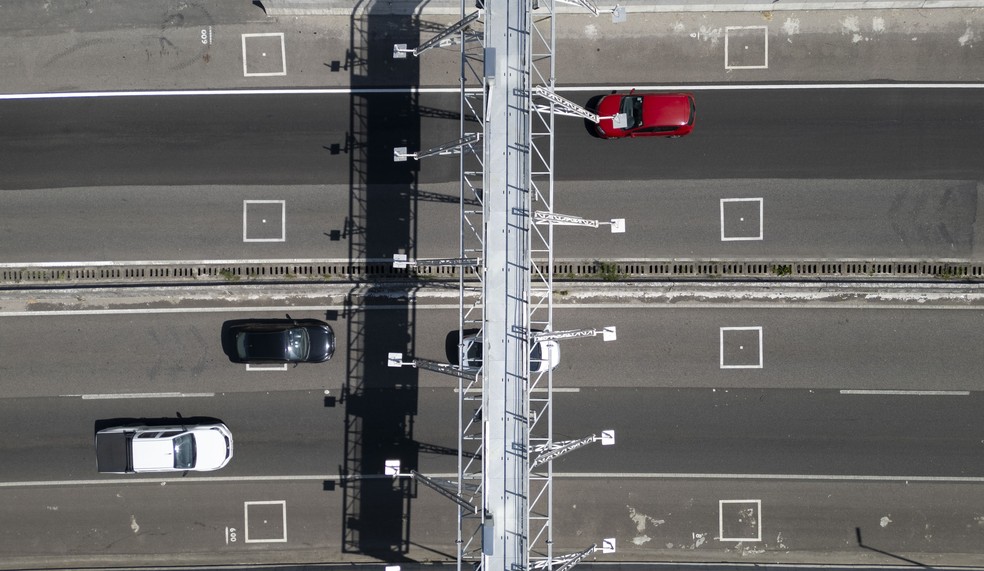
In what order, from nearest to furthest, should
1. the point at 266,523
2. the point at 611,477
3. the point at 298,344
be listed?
the point at 298,344 → the point at 611,477 → the point at 266,523

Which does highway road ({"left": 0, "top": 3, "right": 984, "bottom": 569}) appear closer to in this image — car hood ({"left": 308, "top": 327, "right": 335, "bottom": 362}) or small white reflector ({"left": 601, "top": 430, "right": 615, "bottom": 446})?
car hood ({"left": 308, "top": 327, "right": 335, "bottom": 362})

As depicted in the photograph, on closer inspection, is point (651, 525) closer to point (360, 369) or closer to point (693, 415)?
point (693, 415)

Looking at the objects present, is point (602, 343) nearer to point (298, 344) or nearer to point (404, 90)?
point (298, 344)

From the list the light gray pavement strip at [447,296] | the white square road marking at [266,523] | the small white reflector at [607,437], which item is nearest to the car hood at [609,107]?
the light gray pavement strip at [447,296]

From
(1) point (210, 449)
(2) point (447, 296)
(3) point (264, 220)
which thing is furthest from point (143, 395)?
(2) point (447, 296)

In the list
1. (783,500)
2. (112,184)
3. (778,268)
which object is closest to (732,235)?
(778,268)

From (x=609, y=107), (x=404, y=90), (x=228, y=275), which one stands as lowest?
(x=228, y=275)
